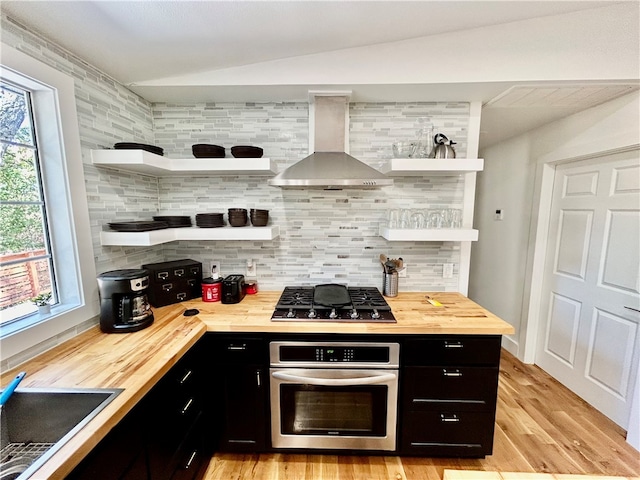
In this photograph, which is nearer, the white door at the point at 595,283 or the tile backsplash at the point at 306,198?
the white door at the point at 595,283

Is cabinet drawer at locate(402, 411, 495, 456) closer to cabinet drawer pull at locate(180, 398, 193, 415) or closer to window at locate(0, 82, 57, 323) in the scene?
cabinet drawer pull at locate(180, 398, 193, 415)

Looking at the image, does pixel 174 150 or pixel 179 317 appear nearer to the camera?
pixel 179 317

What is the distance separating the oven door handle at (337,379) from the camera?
1.51m

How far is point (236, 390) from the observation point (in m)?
1.58

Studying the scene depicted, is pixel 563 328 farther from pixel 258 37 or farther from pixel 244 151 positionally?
pixel 258 37

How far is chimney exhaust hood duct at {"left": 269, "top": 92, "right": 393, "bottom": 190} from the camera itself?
5.21ft

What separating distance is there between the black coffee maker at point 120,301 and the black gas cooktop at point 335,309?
75 centimetres

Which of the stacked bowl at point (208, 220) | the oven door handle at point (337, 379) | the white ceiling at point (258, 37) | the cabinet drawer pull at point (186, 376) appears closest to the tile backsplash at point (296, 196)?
the white ceiling at point (258, 37)

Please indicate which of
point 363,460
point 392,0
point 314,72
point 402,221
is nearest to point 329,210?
point 402,221

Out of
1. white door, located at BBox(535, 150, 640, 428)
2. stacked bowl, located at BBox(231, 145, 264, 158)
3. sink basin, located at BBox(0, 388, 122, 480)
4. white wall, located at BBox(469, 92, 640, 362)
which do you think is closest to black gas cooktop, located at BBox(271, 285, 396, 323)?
sink basin, located at BBox(0, 388, 122, 480)

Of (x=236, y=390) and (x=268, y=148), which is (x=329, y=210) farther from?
(x=236, y=390)

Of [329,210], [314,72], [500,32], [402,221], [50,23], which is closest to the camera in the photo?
[50,23]

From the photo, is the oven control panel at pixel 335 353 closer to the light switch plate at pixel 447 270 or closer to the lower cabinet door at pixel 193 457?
the lower cabinet door at pixel 193 457

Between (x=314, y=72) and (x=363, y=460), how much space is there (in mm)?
2501
